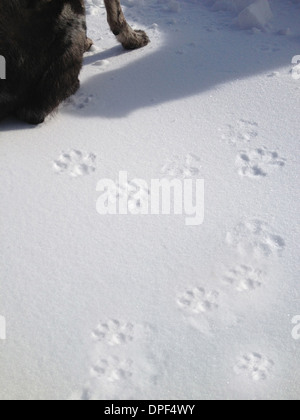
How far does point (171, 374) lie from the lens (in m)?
2.79

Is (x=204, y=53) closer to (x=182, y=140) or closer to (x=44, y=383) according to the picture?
(x=182, y=140)

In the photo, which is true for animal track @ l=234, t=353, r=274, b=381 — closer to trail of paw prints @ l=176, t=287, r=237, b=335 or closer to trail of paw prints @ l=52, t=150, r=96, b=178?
trail of paw prints @ l=176, t=287, r=237, b=335

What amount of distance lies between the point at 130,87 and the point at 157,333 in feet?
7.02

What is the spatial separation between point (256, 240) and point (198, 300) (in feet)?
1.66

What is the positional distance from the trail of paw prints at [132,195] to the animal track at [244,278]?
661 millimetres

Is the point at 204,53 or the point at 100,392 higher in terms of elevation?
the point at 204,53

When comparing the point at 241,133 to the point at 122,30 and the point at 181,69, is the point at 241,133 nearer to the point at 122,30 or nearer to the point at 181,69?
the point at 181,69

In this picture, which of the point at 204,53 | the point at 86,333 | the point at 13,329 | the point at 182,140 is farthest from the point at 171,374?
the point at 204,53

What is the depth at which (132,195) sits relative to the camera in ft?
12.1

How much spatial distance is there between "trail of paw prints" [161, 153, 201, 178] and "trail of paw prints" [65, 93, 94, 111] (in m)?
0.82

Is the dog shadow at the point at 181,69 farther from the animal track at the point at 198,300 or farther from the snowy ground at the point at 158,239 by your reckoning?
the animal track at the point at 198,300

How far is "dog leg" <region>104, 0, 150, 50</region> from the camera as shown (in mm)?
4676

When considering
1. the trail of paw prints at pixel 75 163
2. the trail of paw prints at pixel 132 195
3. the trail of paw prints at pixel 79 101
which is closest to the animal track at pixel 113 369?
the trail of paw prints at pixel 132 195
